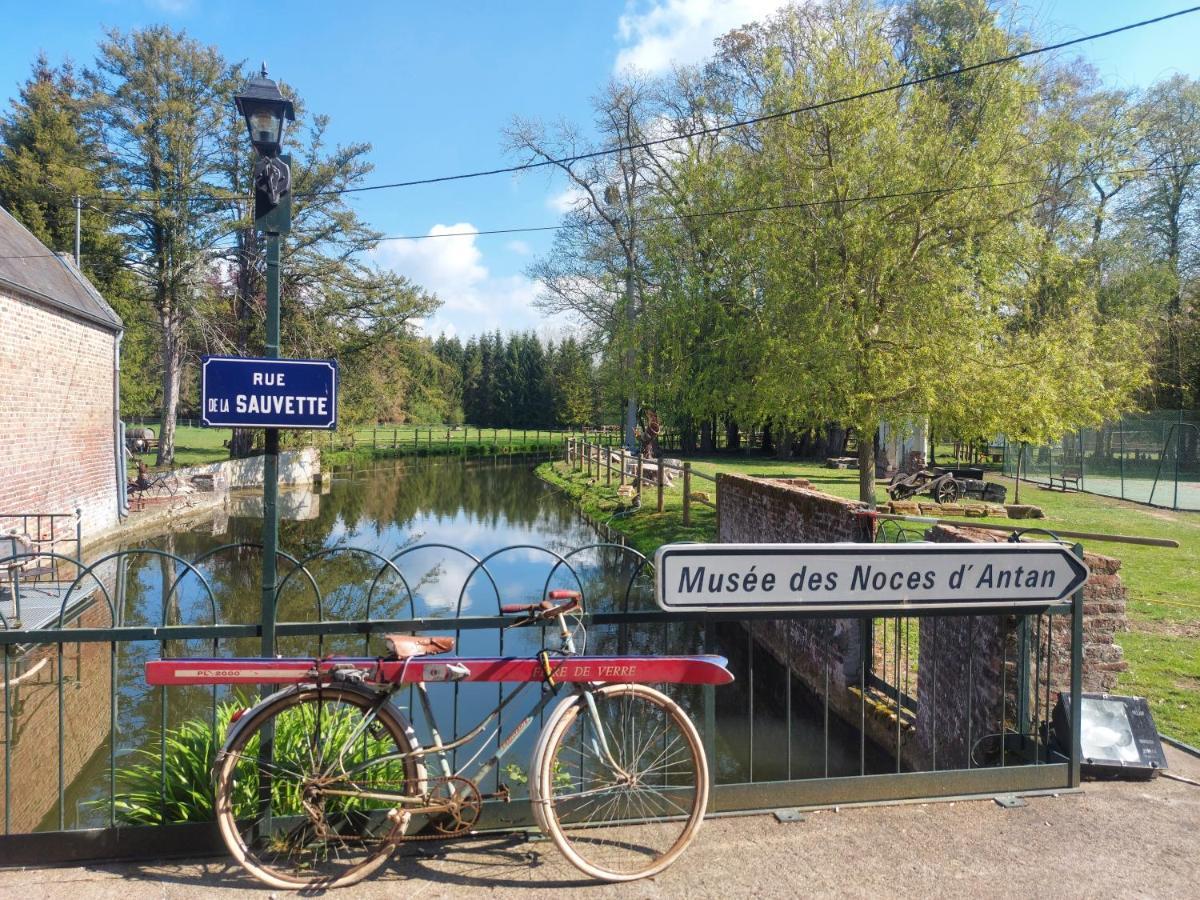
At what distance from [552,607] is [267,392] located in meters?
1.39

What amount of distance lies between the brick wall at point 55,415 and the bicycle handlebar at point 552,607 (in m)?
13.4

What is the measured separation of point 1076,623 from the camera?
3.77 metres

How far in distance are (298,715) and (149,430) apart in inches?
2117

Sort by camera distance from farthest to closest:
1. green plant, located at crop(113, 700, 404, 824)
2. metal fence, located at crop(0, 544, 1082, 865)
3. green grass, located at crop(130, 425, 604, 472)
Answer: green grass, located at crop(130, 425, 604, 472)
metal fence, located at crop(0, 544, 1082, 865)
green plant, located at crop(113, 700, 404, 824)

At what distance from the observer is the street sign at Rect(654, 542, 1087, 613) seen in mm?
3439

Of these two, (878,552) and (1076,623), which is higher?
(878,552)

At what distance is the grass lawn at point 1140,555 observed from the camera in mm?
6422

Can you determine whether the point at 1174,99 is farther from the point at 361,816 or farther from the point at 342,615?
the point at 361,816

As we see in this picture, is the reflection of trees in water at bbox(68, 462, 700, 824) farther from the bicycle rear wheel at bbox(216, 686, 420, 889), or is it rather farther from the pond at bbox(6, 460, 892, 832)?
the bicycle rear wheel at bbox(216, 686, 420, 889)

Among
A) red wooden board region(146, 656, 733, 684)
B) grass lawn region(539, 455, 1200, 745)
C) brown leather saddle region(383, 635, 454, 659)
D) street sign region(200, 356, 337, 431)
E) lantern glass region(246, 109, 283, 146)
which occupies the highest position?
lantern glass region(246, 109, 283, 146)

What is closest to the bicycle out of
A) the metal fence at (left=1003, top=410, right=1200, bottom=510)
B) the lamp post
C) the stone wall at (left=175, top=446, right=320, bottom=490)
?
the lamp post

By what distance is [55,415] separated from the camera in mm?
15633

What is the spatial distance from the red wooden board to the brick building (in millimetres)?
11759

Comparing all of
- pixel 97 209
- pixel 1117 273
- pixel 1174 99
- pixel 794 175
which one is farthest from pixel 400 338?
pixel 1174 99
